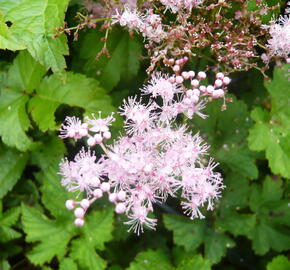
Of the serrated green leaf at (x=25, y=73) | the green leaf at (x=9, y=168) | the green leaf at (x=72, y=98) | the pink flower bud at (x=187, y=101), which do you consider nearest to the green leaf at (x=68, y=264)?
the green leaf at (x=9, y=168)

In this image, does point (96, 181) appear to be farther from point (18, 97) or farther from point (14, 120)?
point (18, 97)

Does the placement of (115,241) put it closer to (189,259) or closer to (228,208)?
(189,259)

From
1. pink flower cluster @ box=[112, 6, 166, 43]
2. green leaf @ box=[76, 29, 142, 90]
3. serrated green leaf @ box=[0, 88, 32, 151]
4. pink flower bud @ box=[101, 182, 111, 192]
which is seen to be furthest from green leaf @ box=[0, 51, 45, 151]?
pink flower bud @ box=[101, 182, 111, 192]

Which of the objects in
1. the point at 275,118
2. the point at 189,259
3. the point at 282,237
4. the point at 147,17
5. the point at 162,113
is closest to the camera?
the point at 162,113

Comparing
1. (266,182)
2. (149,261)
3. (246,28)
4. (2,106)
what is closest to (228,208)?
(266,182)

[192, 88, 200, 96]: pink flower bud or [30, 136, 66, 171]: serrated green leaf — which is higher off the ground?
[192, 88, 200, 96]: pink flower bud

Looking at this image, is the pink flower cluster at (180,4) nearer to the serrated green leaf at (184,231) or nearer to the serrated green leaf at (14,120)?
the serrated green leaf at (14,120)

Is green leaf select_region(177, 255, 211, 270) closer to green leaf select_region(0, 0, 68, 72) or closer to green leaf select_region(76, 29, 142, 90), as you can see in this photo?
green leaf select_region(76, 29, 142, 90)

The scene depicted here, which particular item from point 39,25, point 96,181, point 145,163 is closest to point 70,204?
point 96,181
